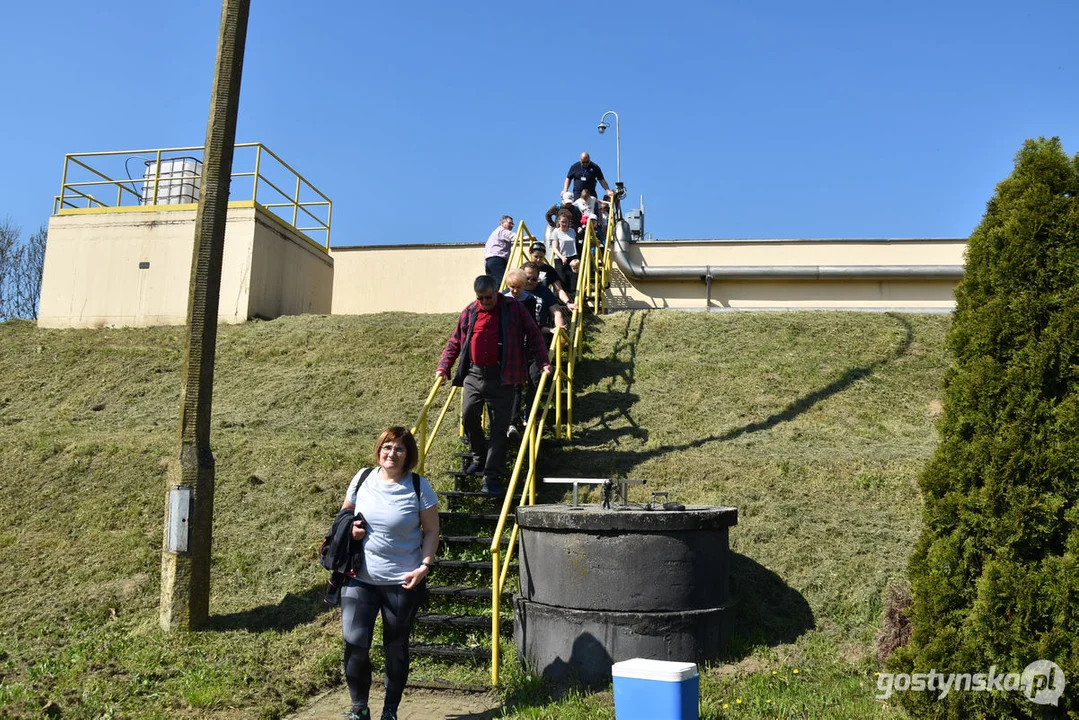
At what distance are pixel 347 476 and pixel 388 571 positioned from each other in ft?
13.9

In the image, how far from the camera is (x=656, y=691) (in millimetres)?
4836

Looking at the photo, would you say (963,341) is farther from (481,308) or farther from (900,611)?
(481,308)

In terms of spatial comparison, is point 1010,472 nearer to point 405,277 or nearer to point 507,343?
point 507,343

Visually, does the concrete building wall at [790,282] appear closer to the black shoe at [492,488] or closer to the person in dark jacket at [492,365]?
the person in dark jacket at [492,365]

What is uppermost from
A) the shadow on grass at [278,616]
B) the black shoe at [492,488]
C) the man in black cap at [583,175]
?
the man in black cap at [583,175]

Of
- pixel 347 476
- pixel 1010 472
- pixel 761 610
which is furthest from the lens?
pixel 347 476

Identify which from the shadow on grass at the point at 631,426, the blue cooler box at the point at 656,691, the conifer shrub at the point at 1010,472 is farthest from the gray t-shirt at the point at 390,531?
the shadow on grass at the point at 631,426

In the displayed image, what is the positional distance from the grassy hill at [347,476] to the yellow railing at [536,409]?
1.05ft

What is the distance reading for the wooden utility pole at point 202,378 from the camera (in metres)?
7.36

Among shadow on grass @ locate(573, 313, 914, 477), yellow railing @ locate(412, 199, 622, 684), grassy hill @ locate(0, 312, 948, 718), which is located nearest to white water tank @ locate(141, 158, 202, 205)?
grassy hill @ locate(0, 312, 948, 718)

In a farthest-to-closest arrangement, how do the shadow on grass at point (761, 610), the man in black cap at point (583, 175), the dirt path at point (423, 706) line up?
1. the man in black cap at point (583, 175)
2. the shadow on grass at point (761, 610)
3. the dirt path at point (423, 706)

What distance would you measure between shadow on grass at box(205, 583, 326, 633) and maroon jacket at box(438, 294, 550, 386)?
2.17m

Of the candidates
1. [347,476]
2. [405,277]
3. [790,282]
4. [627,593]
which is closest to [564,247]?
[790,282]

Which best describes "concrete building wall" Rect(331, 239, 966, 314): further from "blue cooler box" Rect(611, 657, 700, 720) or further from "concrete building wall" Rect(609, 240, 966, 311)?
"blue cooler box" Rect(611, 657, 700, 720)
